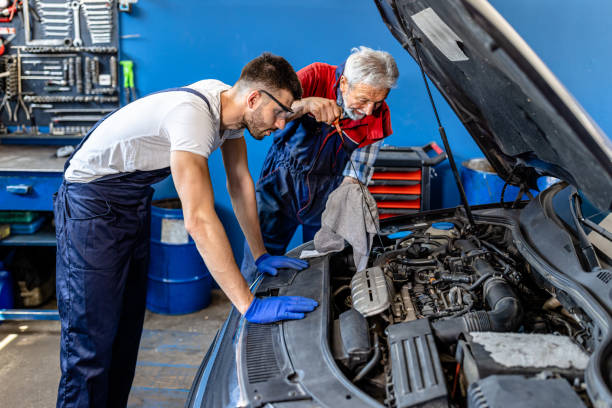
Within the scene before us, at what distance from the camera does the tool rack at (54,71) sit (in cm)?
320

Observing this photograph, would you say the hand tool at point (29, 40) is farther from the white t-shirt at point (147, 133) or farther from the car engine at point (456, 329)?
the car engine at point (456, 329)

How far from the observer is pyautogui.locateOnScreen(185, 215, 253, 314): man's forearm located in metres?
1.46

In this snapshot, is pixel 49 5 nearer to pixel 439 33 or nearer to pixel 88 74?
pixel 88 74

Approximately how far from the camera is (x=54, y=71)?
3.27 m

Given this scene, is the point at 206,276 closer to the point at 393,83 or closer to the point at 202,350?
the point at 202,350

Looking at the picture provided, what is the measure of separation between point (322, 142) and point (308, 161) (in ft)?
0.42

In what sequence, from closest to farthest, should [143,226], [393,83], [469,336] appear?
[469,336], [143,226], [393,83]

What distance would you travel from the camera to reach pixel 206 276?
3.22 metres

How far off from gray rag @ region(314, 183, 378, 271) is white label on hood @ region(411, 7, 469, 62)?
67 cm

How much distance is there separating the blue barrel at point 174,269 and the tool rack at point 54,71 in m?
0.72

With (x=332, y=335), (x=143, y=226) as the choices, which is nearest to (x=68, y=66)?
(x=143, y=226)

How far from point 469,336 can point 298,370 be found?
42cm

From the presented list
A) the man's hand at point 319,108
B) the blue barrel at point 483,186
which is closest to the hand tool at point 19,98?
the man's hand at point 319,108

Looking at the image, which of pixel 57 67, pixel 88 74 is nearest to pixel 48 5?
pixel 57 67
